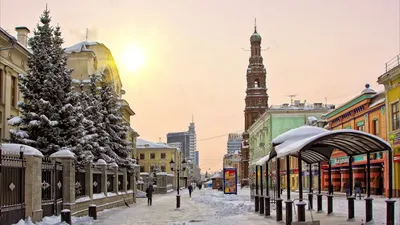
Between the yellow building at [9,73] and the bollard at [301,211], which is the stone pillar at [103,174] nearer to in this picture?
the yellow building at [9,73]

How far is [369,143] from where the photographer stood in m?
17.0

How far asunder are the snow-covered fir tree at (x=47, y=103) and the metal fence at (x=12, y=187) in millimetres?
7278

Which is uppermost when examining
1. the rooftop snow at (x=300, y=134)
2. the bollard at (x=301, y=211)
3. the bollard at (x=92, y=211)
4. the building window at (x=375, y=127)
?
the building window at (x=375, y=127)

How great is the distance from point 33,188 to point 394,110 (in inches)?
1122

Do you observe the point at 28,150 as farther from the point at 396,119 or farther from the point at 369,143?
the point at 396,119

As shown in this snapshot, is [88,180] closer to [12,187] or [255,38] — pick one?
[12,187]

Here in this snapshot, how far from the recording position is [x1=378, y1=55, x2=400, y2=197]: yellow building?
3647 centimetres

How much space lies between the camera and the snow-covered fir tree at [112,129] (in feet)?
125

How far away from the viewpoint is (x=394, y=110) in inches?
1492

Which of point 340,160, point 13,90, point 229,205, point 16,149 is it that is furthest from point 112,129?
point 340,160

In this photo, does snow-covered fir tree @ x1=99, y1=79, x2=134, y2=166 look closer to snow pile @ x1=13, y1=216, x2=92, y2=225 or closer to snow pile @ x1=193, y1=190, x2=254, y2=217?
snow pile @ x1=193, y1=190, x2=254, y2=217

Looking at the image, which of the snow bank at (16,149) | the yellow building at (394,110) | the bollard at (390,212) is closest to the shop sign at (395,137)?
the yellow building at (394,110)

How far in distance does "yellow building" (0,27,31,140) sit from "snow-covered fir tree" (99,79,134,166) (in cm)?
595

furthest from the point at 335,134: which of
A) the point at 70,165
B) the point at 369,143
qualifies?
the point at 70,165
